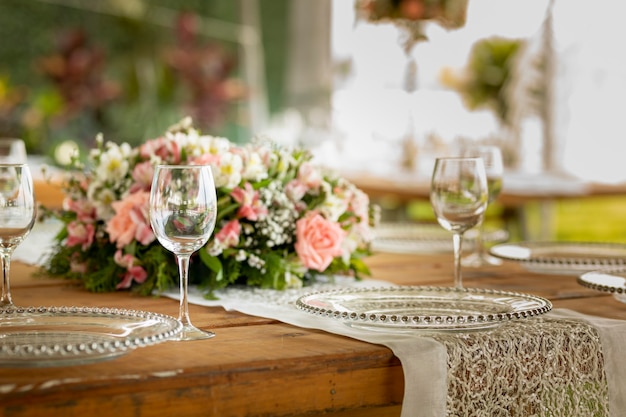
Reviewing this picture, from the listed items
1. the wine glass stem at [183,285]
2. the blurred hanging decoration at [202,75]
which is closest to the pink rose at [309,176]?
the wine glass stem at [183,285]

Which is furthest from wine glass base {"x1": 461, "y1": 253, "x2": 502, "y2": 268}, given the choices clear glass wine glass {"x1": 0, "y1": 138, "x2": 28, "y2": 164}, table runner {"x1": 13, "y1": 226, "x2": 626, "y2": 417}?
clear glass wine glass {"x1": 0, "y1": 138, "x2": 28, "y2": 164}

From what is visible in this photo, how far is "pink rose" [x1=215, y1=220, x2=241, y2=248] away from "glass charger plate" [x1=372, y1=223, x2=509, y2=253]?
0.68m

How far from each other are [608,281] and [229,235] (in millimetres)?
568

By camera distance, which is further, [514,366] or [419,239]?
[419,239]

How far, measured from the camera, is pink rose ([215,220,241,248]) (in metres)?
1.41

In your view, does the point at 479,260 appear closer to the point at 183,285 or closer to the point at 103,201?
the point at 103,201

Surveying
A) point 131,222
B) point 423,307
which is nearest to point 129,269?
point 131,222

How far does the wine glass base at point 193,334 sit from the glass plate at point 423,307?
125 mm

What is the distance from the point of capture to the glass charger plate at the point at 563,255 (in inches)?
64.4

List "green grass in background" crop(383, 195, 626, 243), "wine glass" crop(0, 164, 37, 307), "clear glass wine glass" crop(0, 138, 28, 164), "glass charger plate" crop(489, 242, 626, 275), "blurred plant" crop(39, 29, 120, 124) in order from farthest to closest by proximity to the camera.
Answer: "blurred plant" crop(39, 29, 120, 124) → "green grass in background" crop(383, 195, 626, 243) → "clear glass wine glass" crop(0, 138, 28, 164) → "glass charger plate" crop(489, 242, 626, 275) → "wine glass" crop(0, 164, 37, 307)

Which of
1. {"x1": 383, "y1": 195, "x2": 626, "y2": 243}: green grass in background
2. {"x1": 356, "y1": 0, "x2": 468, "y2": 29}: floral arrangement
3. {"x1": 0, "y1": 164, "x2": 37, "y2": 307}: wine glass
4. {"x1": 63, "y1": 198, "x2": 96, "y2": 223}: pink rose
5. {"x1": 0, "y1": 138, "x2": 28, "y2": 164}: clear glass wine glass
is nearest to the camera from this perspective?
{"x1": 0, "y1": 164, "x2": 37, "y2": 307}: wine glass

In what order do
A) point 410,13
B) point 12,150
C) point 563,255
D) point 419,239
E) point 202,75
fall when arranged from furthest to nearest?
point 202,75
point 410,13
point 12,150
point 419,239
point 563,255

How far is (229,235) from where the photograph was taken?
1.41 metres

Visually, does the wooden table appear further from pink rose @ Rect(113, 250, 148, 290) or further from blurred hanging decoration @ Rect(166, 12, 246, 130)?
blurred hanging decoration @ Rect(166, 12, 246, 130)
